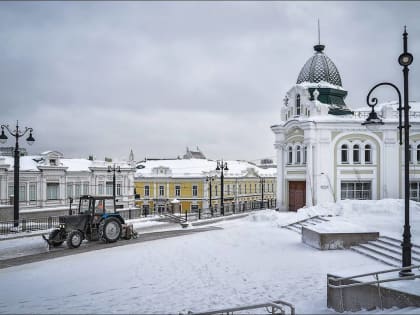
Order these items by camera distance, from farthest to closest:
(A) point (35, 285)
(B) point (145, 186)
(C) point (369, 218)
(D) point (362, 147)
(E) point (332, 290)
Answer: (B) point (145, 186) < (D) point (362, 147) < (C) point (369, 218) < (A) point (35, 285) < (E) point (332, 290)

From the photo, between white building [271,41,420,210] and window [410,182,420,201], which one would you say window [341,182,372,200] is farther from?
window [410,182,420,201]

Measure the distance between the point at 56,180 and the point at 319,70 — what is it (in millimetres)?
26135

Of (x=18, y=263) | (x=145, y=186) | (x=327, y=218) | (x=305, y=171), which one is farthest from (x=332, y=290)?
(x=145, y=186)

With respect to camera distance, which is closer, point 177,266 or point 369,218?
point 177,266

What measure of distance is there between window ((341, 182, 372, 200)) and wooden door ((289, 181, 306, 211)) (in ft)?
9.32

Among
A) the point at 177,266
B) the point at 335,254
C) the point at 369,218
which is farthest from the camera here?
the point at 369,218

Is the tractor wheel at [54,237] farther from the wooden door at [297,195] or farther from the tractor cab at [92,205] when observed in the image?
the wooden door at [297,195]

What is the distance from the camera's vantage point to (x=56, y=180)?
125 feet

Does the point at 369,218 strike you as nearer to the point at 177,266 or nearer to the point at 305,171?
the point at 305,171

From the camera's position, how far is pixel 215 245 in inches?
706

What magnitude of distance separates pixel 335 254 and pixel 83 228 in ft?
35.5

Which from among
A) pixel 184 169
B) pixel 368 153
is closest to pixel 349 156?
pixel 368 153

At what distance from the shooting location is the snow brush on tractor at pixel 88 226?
17188 mm

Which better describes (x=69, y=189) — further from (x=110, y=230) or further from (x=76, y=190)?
(x=110, y=230)
